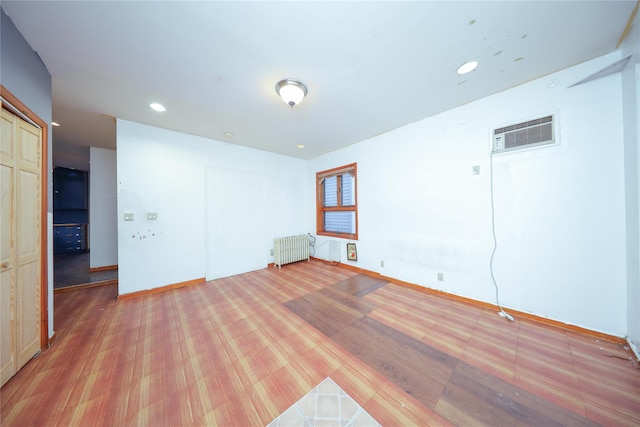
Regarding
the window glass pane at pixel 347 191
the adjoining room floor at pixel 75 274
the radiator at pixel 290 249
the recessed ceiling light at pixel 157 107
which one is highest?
the recessed ceiling light at pixel 157 107

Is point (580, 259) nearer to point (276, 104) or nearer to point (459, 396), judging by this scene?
point (459, 396)

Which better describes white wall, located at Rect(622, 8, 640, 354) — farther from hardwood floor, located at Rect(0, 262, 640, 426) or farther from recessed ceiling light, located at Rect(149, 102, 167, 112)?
recessed ceiling light, located at Rect(149, 102, 167, 112)

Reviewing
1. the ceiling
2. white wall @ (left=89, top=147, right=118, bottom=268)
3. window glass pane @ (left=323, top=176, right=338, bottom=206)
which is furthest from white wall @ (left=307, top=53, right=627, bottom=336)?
white wall @ (left=89, top=147, right=118, bottom=268)

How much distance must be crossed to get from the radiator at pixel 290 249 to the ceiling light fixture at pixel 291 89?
117 inches

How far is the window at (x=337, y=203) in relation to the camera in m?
4.20

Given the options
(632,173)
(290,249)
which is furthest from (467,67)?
(290,249)

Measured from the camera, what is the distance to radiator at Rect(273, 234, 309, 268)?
14.2 ft

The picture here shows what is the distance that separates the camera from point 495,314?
2289 millimetres

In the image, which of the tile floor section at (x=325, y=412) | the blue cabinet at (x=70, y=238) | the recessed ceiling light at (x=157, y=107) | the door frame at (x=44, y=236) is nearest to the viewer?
the tile floor section at (x=325, y=412)

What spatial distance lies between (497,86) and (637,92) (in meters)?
0.97

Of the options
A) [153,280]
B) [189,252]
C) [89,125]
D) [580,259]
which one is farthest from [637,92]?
[89,125]

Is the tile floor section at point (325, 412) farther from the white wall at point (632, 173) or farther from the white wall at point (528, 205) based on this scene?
the white wall at point (632, 173)

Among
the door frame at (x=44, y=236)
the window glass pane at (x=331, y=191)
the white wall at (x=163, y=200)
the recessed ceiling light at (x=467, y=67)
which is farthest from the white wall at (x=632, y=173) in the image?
the door frame at (x=44, y=236)

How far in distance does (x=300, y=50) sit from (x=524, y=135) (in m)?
2.60
